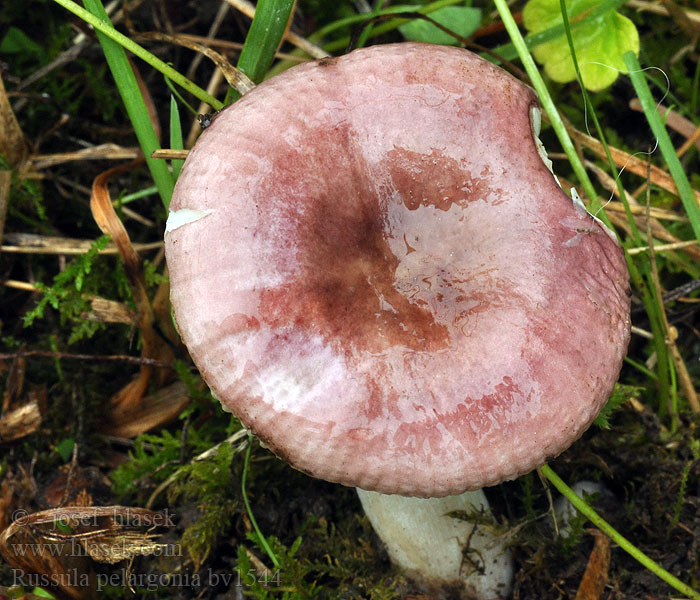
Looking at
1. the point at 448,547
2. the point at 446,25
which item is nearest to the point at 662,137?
the point at 446,25

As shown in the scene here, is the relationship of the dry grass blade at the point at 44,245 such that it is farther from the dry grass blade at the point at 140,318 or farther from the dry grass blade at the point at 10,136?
the dry grass blade at the point at 10,136

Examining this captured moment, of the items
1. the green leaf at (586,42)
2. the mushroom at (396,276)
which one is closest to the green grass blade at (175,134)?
the mushroom at (396,276)

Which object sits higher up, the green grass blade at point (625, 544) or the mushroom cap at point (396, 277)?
the mushroom cap at point (396, 277)

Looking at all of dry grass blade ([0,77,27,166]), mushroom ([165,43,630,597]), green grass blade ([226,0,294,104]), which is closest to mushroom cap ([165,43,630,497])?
mushroom ([165,43,630,597])

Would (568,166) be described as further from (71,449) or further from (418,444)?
(71,449)

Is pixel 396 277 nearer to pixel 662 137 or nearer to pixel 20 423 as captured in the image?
pixel 662 137

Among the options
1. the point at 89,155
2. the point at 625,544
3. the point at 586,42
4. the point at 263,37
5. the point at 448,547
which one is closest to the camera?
the point at 625,544

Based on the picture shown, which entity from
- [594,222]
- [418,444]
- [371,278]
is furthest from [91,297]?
[594,222]
